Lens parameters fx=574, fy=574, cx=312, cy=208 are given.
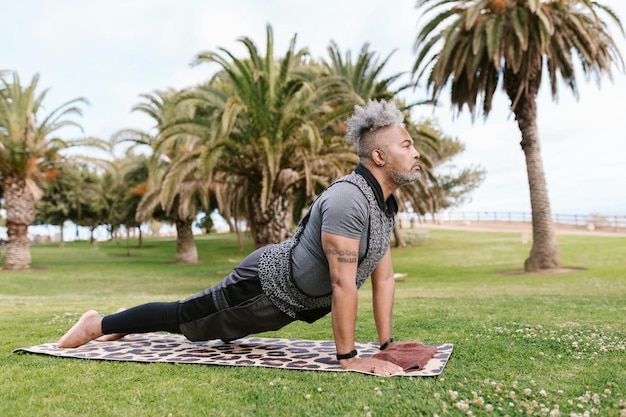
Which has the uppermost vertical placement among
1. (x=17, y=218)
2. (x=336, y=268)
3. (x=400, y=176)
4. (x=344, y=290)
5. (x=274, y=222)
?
(x=17, y=218)

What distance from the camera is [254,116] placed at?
1694 centimetres

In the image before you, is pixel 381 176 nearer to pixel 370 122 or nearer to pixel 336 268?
pixel 370 122

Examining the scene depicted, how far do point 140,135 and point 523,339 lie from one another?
26.3 m

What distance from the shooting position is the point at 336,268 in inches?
147

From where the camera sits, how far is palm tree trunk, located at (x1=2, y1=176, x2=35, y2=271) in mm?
25516

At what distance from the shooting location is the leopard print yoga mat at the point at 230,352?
396 centimetres

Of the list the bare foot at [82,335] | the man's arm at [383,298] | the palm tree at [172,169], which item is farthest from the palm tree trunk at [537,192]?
the bare foot at [82,335]

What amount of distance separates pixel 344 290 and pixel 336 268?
151mm

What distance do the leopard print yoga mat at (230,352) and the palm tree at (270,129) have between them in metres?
10.9

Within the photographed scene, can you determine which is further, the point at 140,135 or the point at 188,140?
the point at 140,135

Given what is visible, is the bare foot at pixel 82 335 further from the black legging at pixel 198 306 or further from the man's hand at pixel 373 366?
the man's hand at pixel 373 366

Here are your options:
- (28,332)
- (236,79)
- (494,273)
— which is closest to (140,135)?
(236,79)

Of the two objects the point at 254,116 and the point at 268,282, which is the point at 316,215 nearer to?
the point at 268,282

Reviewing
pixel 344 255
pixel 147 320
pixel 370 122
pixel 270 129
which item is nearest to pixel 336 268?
pixel 344 255
